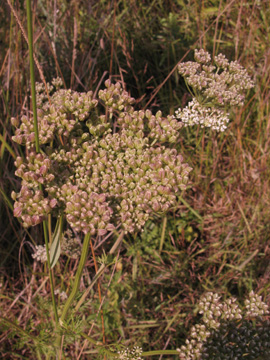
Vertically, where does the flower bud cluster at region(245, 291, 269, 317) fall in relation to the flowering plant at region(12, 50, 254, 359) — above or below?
below

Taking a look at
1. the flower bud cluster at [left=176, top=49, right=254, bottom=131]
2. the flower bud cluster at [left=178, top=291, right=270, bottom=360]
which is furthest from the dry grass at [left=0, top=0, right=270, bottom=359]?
the flower bud cluster at [left=178, top=291, right=270, bottom=360]

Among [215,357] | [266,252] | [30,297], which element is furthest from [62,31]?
[215,357]

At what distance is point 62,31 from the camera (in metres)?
4.74

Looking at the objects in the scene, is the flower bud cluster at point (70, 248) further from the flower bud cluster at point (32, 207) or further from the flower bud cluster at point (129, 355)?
the flower bud cluster at point (32, 207)

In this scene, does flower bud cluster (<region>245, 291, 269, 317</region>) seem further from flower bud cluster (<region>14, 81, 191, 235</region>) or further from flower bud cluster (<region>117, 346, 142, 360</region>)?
flower bud cluster (<region>14, 81, 191, 235</region>)

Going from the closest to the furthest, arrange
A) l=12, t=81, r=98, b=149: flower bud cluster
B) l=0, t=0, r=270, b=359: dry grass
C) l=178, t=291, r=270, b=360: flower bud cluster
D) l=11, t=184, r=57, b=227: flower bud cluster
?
l=11, t=184, r=57, b=227: flower bud cluster → l=12, t=81, r=98, b=149: flower bud cluster → l=178, t=291, r=270, b=360: flower bud cluster → l=0, t=0, r=270, b=359: dry grass

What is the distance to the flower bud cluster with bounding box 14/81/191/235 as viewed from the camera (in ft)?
6.07

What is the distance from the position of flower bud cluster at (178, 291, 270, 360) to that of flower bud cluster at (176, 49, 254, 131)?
145 cm

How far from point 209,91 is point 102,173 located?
45.0 inches

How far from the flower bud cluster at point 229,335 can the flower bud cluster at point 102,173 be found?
1101 millimetres

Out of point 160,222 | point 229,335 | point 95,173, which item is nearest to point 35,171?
point 95,173

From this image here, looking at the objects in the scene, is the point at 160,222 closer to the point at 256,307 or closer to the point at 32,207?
the point at 256,307

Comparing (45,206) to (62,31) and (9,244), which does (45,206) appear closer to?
(9,244)

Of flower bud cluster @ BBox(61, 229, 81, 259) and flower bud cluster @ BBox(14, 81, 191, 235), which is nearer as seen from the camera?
flower bud cluster @ BBox(14, 81, 191, 235)
